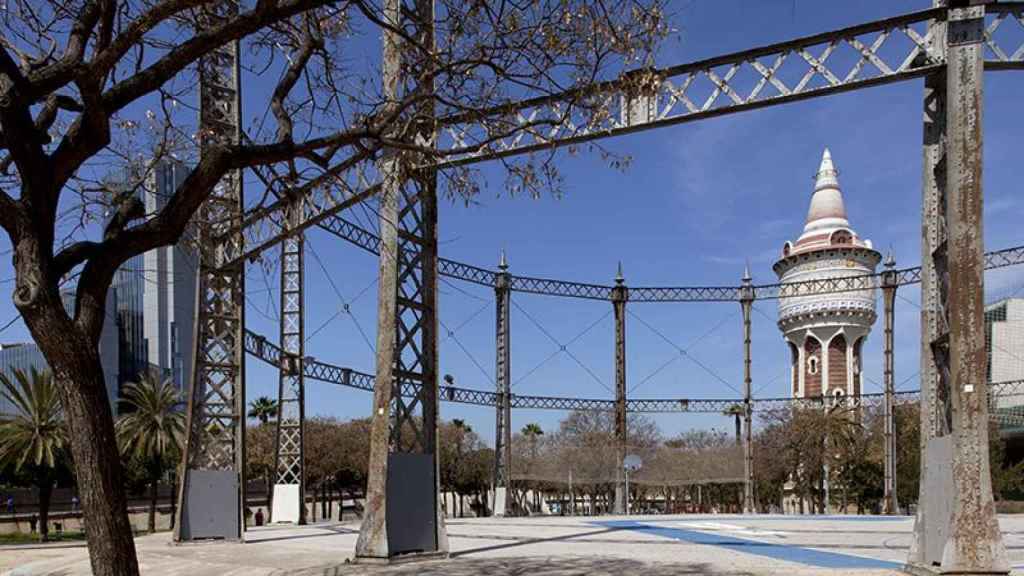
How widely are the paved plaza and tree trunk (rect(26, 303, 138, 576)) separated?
16.9 feet

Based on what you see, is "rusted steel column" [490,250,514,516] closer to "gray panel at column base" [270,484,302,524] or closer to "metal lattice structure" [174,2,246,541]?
"gray panel at column base" [270,484,302,524]

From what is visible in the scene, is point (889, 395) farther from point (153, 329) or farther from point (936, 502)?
point (153, 329)

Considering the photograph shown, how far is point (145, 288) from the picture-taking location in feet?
407

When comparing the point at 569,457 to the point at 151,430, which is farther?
the point at 569,457

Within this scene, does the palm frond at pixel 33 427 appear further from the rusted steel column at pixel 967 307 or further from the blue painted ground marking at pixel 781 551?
the rusted steel column at pixel 967 307

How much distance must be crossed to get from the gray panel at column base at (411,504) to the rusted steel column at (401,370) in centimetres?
1

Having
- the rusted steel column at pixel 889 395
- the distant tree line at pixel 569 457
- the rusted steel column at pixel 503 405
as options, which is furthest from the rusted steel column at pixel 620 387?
the rusted steel column at pixel 889 395

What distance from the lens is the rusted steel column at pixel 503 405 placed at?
37188 mm

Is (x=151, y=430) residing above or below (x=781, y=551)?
above

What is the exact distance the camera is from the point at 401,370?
45.2ft

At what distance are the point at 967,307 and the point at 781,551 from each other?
5.94 meters

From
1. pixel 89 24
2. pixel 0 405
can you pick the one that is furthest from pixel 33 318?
pixel 0 405

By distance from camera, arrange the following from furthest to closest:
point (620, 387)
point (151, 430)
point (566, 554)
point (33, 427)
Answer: point (620, 387) < point (151, 430) < point (33, 427) < point (566, 554)

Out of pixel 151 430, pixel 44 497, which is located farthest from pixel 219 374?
pixel 151 430
